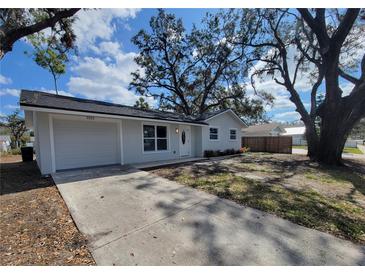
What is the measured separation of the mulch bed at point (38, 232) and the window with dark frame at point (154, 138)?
5.71 m

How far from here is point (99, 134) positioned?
877 centimetres

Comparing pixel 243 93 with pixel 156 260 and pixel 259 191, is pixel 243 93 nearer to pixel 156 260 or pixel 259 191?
pixel 259 191

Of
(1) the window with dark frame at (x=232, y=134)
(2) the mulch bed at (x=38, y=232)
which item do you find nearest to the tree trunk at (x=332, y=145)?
(1) the window with dark frame at (x=232, y=134)

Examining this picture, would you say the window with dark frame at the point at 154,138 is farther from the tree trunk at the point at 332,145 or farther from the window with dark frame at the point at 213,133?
the tree trunk at the point at 332,145

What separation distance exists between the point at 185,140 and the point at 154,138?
277cm

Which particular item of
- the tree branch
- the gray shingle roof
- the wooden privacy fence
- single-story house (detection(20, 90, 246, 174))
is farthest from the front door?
the wooden privacy fence

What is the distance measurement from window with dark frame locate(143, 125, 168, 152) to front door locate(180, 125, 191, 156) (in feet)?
4.86

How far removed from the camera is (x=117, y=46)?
46.5 ft

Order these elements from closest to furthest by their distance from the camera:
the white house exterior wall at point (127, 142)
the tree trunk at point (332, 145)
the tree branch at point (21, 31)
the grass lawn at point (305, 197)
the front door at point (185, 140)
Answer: the grass lawn at point (305, 197) → the white house exterior wall at point (127, 142) → the tree branch at point (21, 31) → the tree trunk at point (332, 145) → the front door at point (185, 140)

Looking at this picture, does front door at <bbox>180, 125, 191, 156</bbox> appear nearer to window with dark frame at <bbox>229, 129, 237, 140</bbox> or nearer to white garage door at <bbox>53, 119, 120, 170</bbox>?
white garage door at <bbox>53, 119, 120, 170</bbox>

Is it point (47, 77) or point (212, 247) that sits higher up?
point (47, 77)

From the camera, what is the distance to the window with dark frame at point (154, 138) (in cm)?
1027
